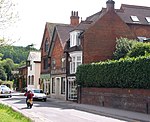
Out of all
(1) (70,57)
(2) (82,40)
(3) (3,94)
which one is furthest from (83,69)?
(3) (3,94)

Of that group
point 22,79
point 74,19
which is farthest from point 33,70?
point 74,19

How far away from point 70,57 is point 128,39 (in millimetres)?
7583

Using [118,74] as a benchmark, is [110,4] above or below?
above

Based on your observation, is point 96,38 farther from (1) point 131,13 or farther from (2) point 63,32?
(1) point 131,13

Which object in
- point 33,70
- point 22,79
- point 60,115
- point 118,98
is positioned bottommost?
point 60,115

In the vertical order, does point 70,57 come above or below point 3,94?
above

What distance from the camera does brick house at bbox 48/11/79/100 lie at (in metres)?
45.6

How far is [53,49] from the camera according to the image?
5203 centimetres

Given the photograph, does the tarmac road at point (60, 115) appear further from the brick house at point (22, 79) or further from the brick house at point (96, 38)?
the brick house at point (22, 79)

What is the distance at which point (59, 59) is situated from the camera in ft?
161

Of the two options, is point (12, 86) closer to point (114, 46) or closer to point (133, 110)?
point (114, 46)

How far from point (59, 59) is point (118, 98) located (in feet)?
71.9

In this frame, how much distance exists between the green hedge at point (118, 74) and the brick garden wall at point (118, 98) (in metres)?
0.45

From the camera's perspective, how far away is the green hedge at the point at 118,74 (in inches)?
979
